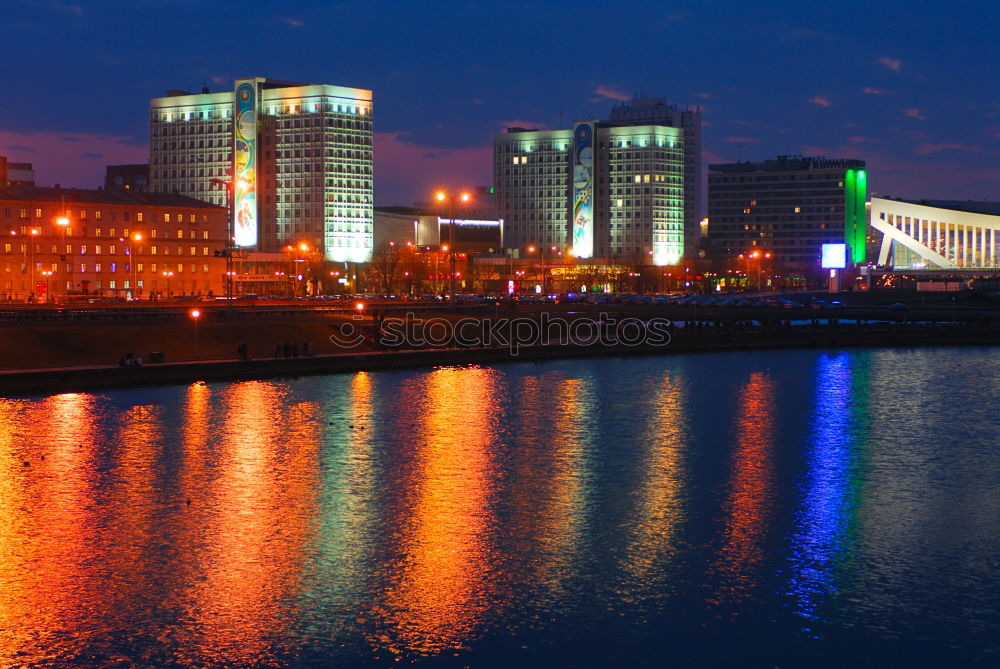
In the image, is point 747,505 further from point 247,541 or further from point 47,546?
point 47,546

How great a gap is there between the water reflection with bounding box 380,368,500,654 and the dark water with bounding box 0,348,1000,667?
8cm

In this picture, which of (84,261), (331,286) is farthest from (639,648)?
(331,286)

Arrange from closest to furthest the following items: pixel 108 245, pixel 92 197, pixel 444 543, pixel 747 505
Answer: pixel 444 543 → pixel 747 505 → pixel 92 197 → pixel 108 245

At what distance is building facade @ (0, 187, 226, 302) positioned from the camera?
132375mm

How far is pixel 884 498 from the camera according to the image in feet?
91.2

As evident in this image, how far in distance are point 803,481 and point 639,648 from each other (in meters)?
13.8

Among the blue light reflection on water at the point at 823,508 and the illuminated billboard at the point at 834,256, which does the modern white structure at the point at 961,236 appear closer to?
the illuminated billboard at the point at 834,256

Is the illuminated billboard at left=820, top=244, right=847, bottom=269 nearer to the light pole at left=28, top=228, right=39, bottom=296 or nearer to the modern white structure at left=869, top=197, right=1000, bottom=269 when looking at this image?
the modern white structure at left=869, top=197, right=1000, bottom=269

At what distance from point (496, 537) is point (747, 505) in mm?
6764

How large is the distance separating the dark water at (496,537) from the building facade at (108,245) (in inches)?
3551

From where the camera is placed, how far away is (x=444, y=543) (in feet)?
76.2

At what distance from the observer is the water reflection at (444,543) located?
1830cm

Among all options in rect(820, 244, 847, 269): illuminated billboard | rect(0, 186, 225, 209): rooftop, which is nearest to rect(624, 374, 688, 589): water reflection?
rect(0, 186, 225, 209): rooftop

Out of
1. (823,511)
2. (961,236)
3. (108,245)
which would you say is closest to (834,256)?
(961,236)
